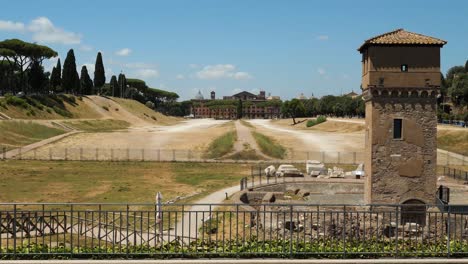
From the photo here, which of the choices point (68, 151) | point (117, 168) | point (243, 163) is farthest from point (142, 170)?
point (68, 151)

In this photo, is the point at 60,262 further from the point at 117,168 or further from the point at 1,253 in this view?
the point at 117,168

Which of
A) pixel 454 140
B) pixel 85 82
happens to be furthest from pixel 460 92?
pixel 85 82

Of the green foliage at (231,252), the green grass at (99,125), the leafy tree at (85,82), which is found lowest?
the green foliage at (231,252)

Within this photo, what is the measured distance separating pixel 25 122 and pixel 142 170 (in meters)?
40.2

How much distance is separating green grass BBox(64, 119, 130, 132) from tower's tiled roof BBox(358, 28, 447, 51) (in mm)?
76615

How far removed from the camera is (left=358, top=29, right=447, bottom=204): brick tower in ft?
90.3

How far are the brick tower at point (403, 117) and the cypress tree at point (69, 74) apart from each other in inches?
4120

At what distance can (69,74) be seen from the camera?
123188mm

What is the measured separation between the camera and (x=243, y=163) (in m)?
58.0

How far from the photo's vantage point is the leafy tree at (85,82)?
139275 mm

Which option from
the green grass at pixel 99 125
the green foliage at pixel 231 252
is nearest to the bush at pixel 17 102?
the green grass at pixel 99 125

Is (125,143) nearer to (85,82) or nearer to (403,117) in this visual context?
(403,117)

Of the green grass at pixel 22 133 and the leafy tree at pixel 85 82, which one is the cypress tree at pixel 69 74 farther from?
the green grass at pixel 22 133

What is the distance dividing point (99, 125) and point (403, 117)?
295 feet
